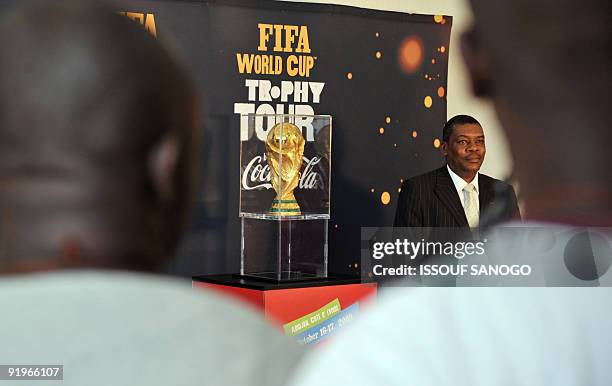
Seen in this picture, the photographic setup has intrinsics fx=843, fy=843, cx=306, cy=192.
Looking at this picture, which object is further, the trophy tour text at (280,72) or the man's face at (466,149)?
the man's face at (466,149)

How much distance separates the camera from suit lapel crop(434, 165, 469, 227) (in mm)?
3918

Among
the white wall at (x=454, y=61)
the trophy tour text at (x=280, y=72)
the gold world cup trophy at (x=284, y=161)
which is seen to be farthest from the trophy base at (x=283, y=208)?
the white wall at (x=454, y=61)

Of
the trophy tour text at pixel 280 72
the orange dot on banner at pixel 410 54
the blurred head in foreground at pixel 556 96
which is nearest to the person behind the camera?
the blurred head in foreground at pixel 556 96

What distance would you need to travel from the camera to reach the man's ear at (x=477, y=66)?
0.67 meters

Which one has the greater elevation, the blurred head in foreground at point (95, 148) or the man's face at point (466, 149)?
the man's face at point (466, 149)

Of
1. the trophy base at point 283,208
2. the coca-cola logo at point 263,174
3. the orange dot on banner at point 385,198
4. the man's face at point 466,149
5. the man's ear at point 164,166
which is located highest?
the man's face at point 466,149

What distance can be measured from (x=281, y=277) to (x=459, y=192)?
115 cm

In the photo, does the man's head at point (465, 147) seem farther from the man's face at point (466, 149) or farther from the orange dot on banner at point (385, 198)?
the orange dot on banner at point (385, 198)

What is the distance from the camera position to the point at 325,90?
3.99 meters

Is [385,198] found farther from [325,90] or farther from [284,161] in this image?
[284,161]

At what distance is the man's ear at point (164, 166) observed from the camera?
0.65 metres

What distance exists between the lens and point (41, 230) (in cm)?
54

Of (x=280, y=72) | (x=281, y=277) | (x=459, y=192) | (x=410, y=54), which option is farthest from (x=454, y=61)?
(x=281, y=277)

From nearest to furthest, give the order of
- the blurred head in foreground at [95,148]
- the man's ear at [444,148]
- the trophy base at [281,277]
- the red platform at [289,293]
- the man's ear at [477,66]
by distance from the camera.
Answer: the blurred head in foreground at [95,148]
the man's ear at [477,66]
the red platform at [289,293]
the trophy base at [281,277]
the man's ear at [444,148]
